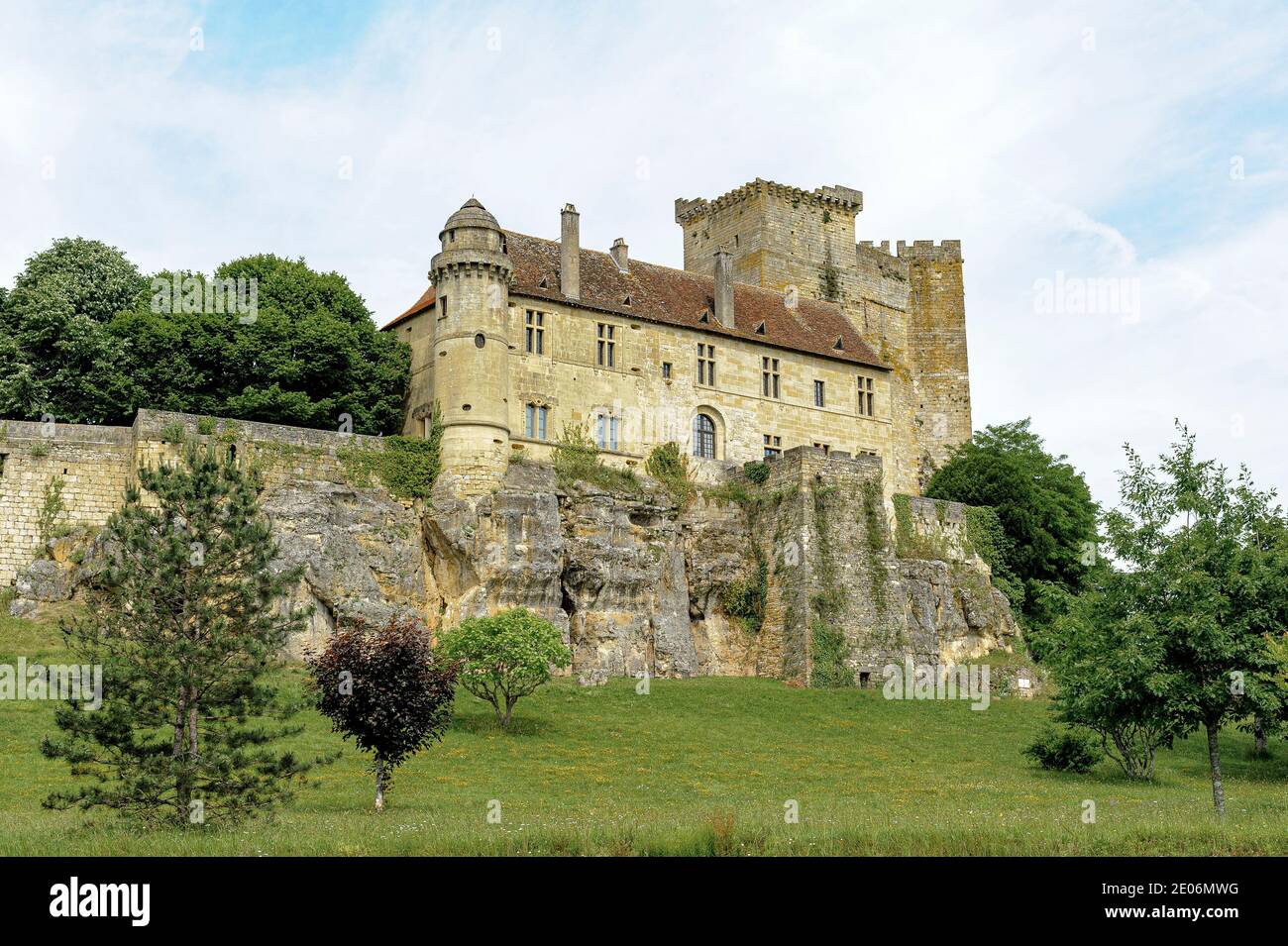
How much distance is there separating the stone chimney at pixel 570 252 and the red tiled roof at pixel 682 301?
393mm

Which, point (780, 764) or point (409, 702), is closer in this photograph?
point (409, 702)

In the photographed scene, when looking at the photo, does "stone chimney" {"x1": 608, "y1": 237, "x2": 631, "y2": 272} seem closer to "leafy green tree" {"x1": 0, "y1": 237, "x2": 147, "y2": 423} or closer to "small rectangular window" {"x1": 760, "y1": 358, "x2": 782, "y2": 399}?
"small rectangular window" {"x1": 760, "y1": 358, "x2": 782, "y2": 399}

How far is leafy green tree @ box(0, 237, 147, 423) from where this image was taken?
5225 centimetres

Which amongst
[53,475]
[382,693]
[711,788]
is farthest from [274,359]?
[711,788]

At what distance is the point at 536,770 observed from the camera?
35.3 metres

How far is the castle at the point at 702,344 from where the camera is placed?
172 ft

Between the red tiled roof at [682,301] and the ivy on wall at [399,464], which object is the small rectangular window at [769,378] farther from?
the ivy on wall at [399,464]

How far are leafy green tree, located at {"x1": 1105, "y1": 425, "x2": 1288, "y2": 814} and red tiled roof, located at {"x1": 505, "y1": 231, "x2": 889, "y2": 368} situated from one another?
2967 centimetres

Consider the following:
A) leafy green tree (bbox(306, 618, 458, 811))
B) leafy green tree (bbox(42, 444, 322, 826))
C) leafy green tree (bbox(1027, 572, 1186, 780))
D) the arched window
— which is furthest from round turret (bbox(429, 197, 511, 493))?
leafy green tree (bbox(42, 444, 322, 826))

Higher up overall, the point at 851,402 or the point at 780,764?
the point at 851,402

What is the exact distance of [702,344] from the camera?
6019 centimetres
